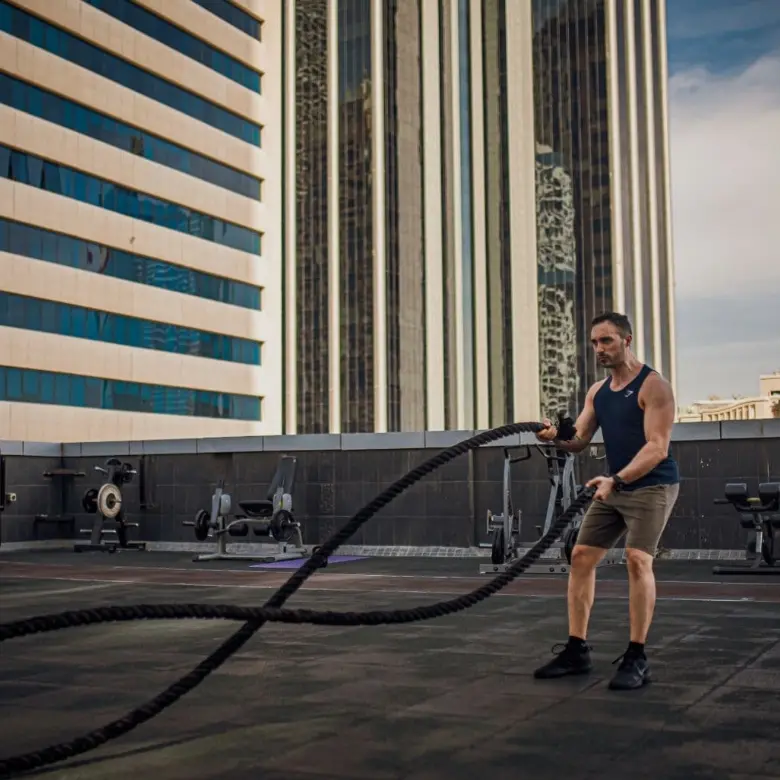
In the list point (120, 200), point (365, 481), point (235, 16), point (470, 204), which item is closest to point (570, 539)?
point (365, 481)

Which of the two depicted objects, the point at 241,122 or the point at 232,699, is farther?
the point at 241,122

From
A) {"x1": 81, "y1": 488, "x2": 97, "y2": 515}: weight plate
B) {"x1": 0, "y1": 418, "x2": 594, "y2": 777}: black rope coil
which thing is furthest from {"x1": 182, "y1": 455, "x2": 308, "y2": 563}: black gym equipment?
{"x1": 0, "y1": 418, "x2": 594, "y2": 777}: black rope coil

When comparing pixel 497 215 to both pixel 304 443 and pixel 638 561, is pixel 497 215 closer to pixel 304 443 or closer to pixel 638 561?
pixel 304 443

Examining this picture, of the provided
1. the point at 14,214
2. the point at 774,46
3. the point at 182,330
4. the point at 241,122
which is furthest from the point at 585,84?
the point at 14,214

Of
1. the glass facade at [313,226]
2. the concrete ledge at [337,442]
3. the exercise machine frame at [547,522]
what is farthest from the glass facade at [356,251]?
the exercise machine frame at [547,522]

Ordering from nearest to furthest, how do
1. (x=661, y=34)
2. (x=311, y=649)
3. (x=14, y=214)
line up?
(x=311, y=649)
(x=14, y=214)
(x=661, y=34)

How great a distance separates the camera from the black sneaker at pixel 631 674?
Result: 5801mm

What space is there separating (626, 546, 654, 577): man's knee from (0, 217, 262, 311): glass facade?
46.2 meters

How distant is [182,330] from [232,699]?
54215 mm

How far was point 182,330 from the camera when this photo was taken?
193ft

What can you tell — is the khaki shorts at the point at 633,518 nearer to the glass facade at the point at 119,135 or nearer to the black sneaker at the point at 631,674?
the black sneaker at the point at 631,674

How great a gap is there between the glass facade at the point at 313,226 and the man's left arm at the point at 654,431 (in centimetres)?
Result: 8343

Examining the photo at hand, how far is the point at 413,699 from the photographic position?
5719 millimetres

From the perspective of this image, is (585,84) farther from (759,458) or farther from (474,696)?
(474,696)
